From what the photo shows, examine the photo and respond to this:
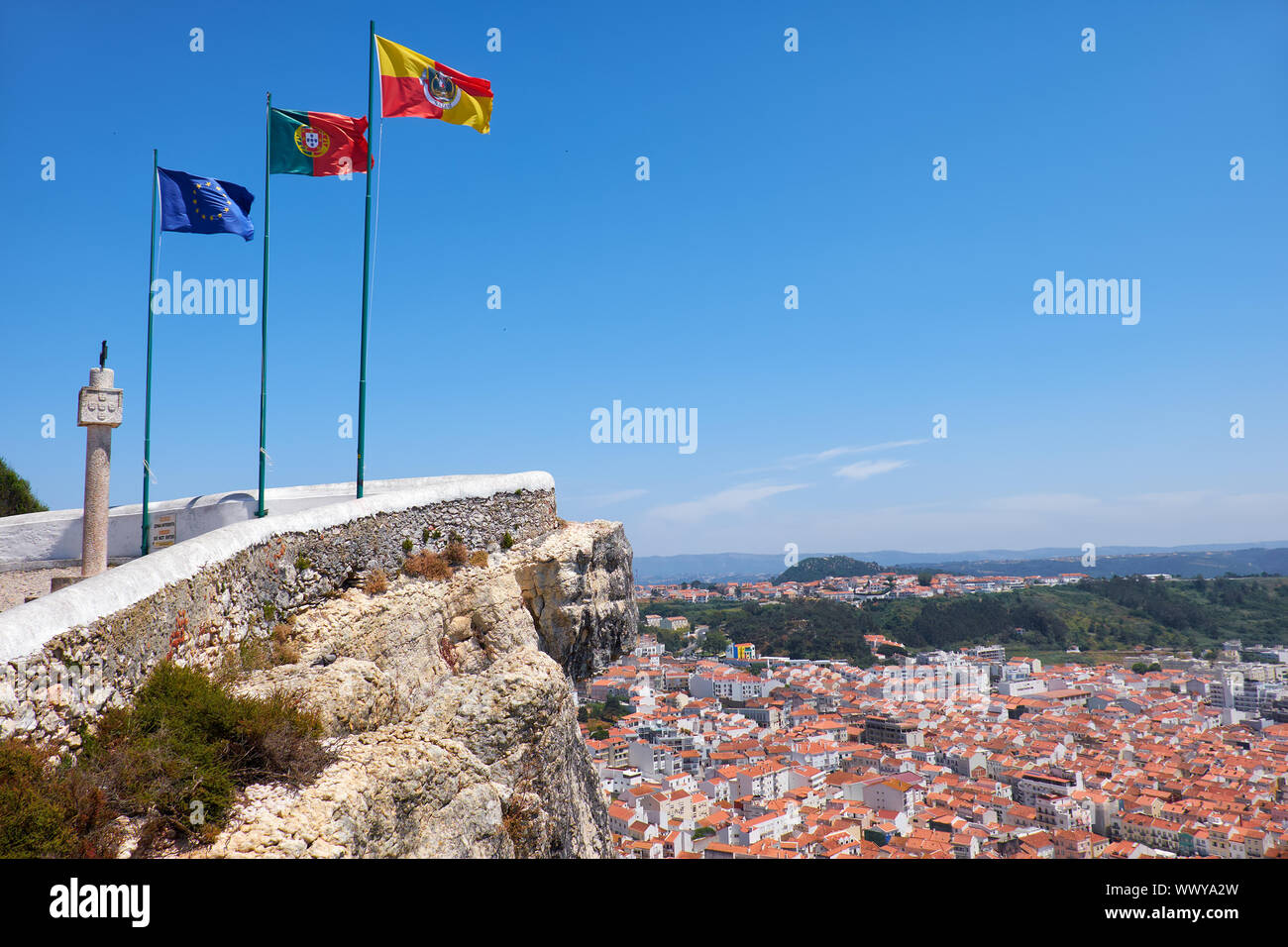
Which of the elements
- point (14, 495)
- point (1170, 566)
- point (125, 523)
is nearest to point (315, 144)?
point (125, 523)

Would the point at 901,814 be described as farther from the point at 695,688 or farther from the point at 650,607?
the point at 650,607

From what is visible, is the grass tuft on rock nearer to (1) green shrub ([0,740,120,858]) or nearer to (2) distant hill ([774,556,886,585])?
(1) green shrub ([0,740,120,858])

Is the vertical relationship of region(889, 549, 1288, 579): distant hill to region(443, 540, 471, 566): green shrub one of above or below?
below

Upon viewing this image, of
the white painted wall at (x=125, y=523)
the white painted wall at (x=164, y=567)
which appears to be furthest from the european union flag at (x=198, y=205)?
the white painted wall at (x=164, y=567)

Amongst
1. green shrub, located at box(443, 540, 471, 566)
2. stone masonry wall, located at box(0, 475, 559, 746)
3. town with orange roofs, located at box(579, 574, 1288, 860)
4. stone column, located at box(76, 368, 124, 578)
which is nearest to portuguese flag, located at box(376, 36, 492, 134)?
stone column, located at box(76, 368, 124, 578)

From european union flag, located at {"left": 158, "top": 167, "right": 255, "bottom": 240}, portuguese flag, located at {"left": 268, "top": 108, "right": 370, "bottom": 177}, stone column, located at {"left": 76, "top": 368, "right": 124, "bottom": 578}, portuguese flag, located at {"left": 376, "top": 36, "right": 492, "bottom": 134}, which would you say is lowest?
stone column, located at {"left": 76, "top": 368, "right": 124, "bottom": 578}
